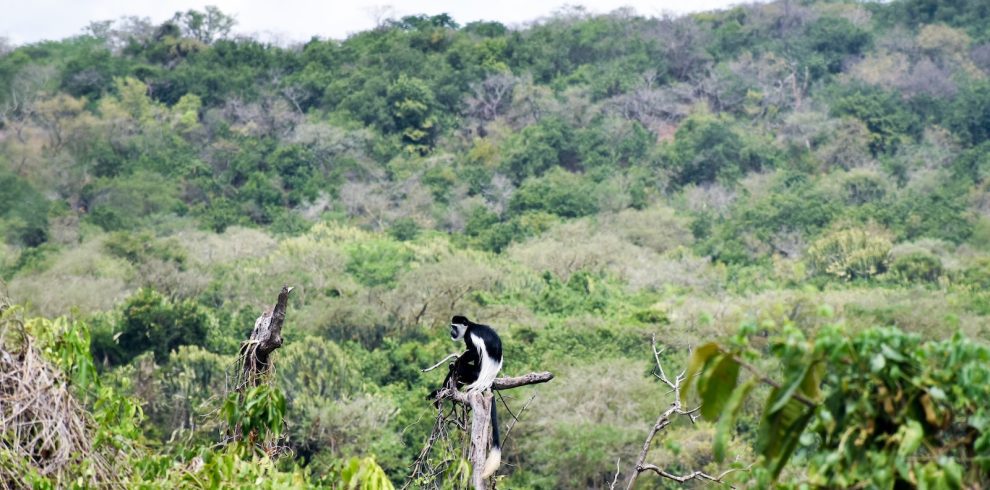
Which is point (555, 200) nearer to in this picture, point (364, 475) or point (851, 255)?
point (851, 255)

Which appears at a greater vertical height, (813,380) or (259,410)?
(813,380)

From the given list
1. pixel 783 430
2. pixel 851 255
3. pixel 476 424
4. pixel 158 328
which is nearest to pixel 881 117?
pixel 851 255

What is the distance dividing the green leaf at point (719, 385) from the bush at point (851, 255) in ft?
84.0

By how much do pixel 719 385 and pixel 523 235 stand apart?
27.8 meters

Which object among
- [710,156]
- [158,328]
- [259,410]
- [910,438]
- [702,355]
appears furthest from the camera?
[710,156]

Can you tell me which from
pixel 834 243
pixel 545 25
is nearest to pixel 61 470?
pixel 834 243

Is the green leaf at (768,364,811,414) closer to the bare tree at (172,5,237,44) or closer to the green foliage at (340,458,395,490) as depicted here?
the green foliage at (340,458,395,490)

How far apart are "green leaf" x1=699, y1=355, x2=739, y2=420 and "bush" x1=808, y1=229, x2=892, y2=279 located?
84.0 ft

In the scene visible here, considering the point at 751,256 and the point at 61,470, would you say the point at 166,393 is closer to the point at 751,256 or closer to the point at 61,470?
the point at 751,256

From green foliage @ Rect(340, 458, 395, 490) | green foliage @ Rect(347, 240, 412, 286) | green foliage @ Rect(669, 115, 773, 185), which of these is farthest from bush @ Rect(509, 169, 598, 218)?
green foliage @ Rect(340, 458, 395, 490)

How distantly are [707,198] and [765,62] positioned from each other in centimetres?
1051

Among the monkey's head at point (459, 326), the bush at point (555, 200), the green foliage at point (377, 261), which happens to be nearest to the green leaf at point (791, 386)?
the monkey's head at point (459, 326)

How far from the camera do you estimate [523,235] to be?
30141 mm

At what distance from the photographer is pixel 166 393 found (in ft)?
61.7
